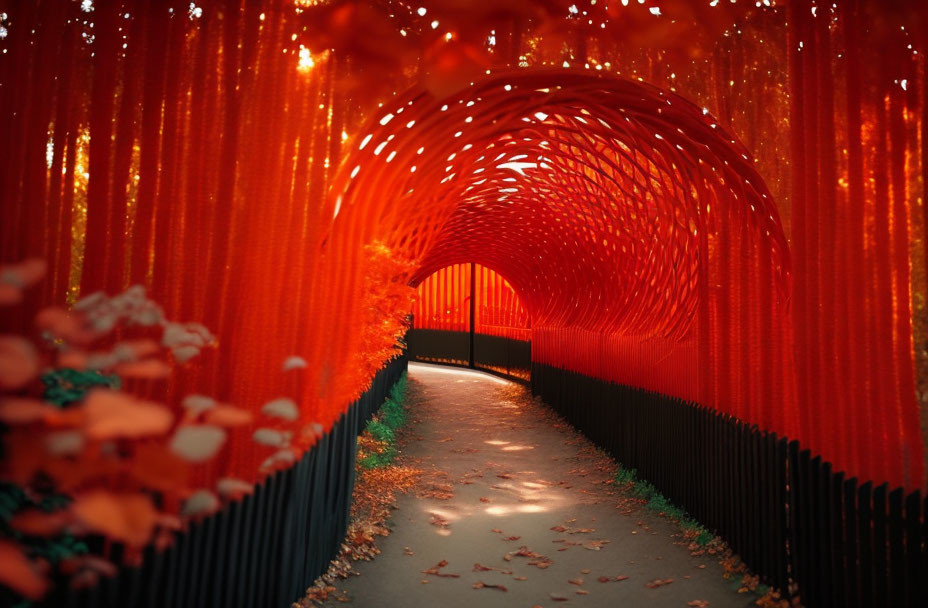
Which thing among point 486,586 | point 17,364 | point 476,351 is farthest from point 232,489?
point 476,351

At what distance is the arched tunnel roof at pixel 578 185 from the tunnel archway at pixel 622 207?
0.10 feet

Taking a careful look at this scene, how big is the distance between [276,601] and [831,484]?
13.1 feet

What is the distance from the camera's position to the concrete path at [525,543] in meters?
6.07

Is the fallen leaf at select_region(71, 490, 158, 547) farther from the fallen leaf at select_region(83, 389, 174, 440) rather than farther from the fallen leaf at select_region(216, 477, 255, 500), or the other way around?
the fallen leaf at select_region(216, 477, 255, 500)

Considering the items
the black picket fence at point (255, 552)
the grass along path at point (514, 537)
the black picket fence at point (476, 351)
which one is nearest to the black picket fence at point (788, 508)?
the grass along path at point (514, 537)

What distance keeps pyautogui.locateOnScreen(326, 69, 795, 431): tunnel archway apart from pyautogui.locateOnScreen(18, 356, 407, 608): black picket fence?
1970mm

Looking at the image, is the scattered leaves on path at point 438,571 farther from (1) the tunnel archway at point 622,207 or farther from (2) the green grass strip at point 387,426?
(2) the green grass strip at point 387,426

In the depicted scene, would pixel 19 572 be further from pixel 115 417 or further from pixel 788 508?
pixel 788 508

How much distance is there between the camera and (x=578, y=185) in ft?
45.0

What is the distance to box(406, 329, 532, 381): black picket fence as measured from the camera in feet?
80.7

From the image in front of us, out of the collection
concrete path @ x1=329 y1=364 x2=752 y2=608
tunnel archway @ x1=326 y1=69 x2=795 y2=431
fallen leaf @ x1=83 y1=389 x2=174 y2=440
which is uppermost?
tunnel archway @ x1=326 y1=69 x2=795 y2=431

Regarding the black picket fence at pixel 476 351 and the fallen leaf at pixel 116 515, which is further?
the black picket fence at pixel 476 351

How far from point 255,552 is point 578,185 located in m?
10.6

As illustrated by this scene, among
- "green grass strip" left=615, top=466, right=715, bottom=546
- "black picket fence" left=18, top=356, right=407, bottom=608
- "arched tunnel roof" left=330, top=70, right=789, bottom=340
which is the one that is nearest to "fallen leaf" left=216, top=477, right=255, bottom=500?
"black picket fence" left=18, top=356, right=407, bottom=608
